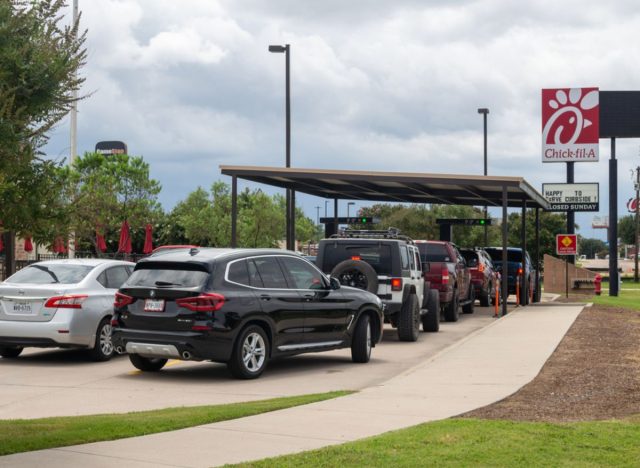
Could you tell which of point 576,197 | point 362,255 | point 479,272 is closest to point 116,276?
point 362,255

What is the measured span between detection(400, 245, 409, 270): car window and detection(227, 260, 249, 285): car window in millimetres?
5842

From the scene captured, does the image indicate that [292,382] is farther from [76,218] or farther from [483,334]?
[483,334]

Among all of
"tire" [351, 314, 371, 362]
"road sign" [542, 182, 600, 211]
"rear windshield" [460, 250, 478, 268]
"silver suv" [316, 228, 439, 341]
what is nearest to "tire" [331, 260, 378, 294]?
"silver suv" [316, 228, 439, 341]

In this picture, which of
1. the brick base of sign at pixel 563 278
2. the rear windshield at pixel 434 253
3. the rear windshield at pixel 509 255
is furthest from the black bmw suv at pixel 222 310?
the brick base of sign at pixel 563 278

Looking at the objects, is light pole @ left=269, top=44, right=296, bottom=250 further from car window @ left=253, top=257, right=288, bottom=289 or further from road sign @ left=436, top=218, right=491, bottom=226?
car window @ left=253, top=257, right=288, bottom=289

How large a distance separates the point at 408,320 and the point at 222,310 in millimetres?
6869

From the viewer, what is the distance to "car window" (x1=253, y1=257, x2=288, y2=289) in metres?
13.5

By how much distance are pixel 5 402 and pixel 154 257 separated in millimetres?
3024

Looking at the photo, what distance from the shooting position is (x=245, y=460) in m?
7.33

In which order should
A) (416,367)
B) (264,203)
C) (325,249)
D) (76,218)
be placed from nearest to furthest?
(76,218), (416,367), (325,249), (264,203)

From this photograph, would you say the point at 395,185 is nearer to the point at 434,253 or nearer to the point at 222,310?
the point at 434,253

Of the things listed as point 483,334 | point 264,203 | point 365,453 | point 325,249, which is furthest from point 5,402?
point 264,203

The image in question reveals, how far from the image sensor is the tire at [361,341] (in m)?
15.0

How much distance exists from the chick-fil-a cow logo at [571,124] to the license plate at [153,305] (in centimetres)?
3320
